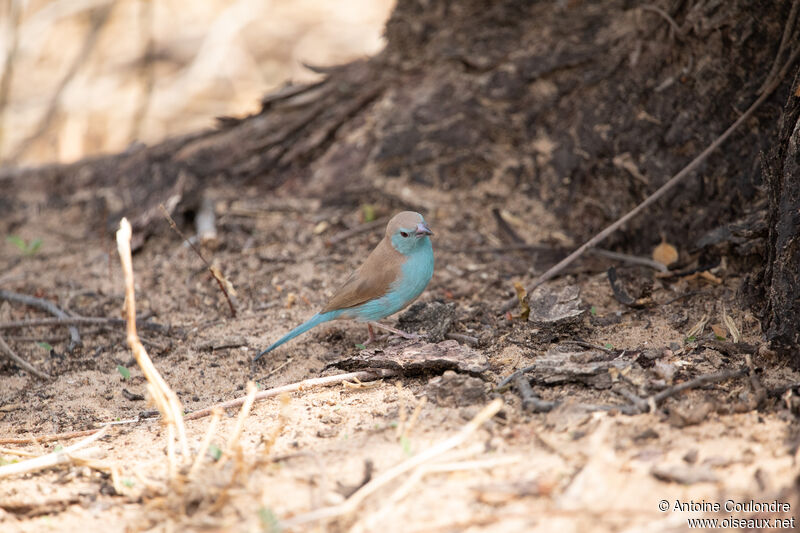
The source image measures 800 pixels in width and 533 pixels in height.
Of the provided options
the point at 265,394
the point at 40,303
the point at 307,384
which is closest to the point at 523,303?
the point at 307,384

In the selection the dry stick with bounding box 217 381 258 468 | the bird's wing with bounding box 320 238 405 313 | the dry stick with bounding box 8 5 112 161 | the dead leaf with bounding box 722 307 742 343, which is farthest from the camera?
the dry stick with bounding box 8 5 112 161

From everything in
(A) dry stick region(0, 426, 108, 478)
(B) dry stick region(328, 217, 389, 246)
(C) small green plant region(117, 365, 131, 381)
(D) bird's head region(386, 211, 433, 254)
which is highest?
(D) bird's head region(386, 211, 433, 254)

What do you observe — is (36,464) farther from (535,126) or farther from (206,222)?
(535,126)

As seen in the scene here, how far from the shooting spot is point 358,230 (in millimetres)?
4617

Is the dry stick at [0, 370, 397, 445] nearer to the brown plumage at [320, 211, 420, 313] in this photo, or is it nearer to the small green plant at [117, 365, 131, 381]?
the small green plant at [117, 365, 131, 381]

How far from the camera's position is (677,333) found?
10.2ft

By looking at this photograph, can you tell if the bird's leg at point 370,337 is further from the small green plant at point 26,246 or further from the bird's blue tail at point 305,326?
the small green plant at point 26,246

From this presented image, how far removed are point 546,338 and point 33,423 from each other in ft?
7.39

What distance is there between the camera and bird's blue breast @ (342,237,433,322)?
12.1ft

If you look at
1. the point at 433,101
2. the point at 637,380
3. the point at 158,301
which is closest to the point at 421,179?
the point at 433,101

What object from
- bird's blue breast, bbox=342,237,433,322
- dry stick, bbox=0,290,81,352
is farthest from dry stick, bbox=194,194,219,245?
bird's blue breast, bbox=342,237,433,322

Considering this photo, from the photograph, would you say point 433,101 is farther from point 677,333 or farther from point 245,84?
point 245,84

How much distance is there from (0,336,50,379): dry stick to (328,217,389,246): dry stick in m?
1.83

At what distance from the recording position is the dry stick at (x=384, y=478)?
6.26 ft
